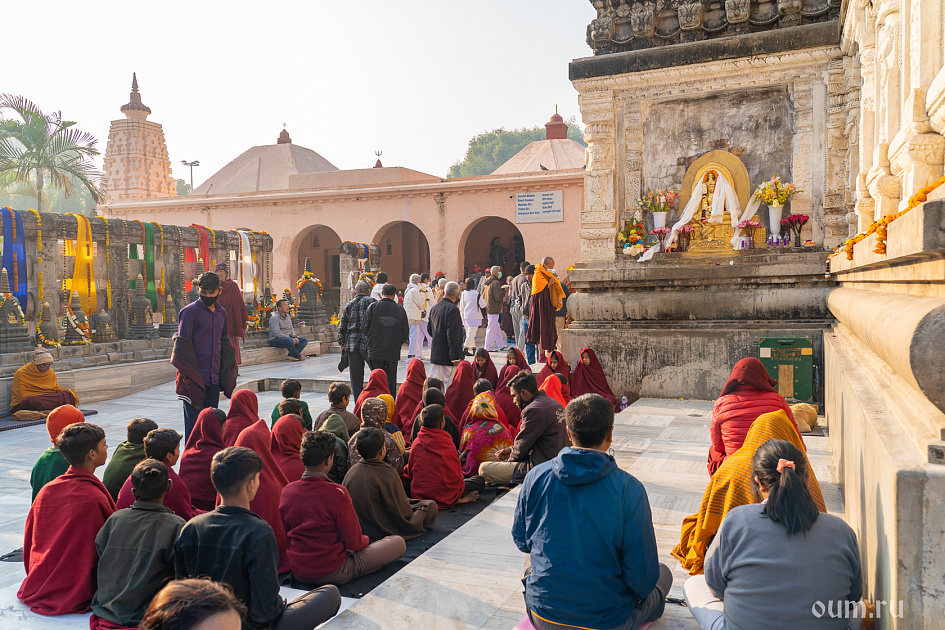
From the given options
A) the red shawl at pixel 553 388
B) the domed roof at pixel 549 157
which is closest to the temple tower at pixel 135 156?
the domed roof at pixel 549 157

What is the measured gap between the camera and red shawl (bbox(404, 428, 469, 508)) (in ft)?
15.3

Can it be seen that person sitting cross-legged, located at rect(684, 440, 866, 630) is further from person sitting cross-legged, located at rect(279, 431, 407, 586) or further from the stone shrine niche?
the stone shrine niche

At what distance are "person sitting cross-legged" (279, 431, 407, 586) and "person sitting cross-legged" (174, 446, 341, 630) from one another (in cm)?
62

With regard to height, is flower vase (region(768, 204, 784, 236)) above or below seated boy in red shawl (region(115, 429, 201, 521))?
above

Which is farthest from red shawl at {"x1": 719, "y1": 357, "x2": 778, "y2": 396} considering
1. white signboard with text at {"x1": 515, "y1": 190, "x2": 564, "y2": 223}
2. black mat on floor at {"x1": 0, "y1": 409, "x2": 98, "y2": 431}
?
white signboard with text at {"x1": 515, "y1": 190, "x2": 564, "y2": 223}

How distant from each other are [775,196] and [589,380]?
378cm

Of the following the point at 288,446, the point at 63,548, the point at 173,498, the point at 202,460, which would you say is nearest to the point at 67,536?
the point at 63,548

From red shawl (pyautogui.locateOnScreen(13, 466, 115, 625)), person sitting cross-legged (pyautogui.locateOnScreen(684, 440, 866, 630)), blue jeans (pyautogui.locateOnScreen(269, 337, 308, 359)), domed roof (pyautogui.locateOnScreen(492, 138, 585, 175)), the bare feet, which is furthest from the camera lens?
domed roof (pyautogui.locateOnScreen(492, 138, 585, 175))

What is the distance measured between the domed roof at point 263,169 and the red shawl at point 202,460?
24498 mm

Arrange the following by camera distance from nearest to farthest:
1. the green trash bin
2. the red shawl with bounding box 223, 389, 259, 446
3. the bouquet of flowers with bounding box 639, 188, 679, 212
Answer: the red shawl with bounding box 223, 389, 259, 446, the green trash bin, the bouquet of flowers with bounding box 639, 188, 679, 212

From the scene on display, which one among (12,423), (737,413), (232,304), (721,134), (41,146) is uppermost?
(41,146)

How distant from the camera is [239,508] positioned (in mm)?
2730

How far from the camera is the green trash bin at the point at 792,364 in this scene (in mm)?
7703

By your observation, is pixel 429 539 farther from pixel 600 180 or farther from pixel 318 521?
pixel 600 180
